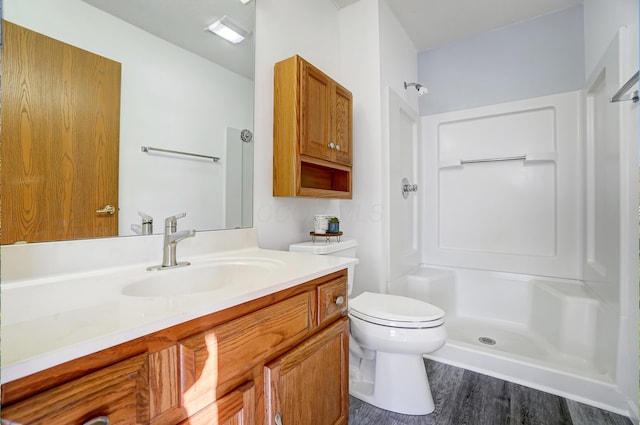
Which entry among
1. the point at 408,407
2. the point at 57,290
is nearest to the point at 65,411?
the point at 57,290

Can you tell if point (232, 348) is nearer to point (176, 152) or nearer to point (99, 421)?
point (99, 421)

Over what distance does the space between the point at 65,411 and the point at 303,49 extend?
190 cm

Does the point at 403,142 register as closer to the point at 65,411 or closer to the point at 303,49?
the point at 303,49

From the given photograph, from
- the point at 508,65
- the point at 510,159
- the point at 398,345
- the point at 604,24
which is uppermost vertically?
the point at 508,65

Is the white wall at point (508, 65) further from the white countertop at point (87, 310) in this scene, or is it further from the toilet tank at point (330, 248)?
the white countertop at point (87, 310)

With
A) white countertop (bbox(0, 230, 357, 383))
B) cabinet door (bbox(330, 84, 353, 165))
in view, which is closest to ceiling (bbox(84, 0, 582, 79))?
cabinet door (bbox(330, 84, 353, 165))

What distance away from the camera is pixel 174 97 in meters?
1.07

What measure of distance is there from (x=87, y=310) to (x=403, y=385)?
1.34 m

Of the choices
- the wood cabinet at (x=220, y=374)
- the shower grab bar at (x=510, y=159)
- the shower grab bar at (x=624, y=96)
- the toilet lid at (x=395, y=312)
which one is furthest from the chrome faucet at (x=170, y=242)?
the shower grab bar at (x=510, y=159)

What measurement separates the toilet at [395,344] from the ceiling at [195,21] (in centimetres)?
97

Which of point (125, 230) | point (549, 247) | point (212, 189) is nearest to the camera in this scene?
point (125, 230)

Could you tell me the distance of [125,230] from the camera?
3.07 feet

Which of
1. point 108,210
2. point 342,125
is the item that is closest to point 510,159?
point 342,125

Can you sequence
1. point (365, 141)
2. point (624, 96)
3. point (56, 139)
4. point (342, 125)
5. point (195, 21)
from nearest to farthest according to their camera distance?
point (56, 139) < point (195, 21) < point (624, 96) < point (342, 125) < point (365, 141)
